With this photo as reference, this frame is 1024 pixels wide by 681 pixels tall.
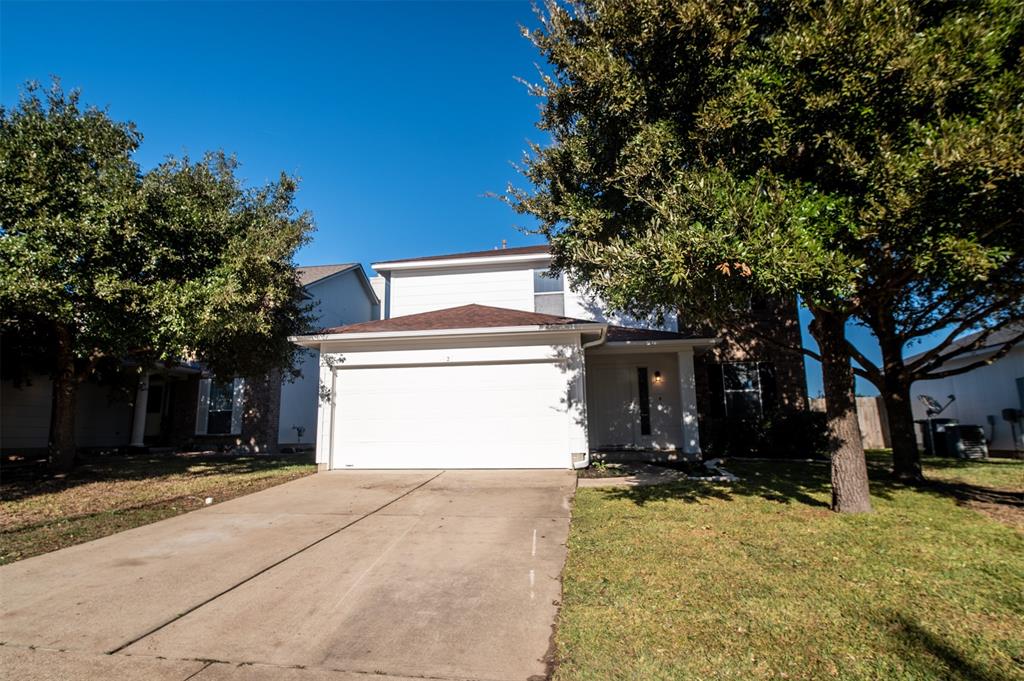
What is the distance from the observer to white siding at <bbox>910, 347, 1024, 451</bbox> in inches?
550

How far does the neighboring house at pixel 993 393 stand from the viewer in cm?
1378

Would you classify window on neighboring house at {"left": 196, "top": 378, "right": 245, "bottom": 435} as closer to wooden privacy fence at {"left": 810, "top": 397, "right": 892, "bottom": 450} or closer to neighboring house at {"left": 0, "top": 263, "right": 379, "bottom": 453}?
neighboring house at {"left": 0, "top": 263, "right": 379, "bottom": 453}

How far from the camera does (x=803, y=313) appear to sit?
15.0 metres

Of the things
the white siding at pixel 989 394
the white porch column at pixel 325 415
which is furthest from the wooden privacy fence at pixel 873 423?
the white porch column at pixel 325 415

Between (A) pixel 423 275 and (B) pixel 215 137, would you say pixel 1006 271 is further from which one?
(B) pixel 215 137

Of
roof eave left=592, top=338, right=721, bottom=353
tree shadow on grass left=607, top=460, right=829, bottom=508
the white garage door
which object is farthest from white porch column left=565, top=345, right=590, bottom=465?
tree shadow on grass left=607, top=460, right=829, bottom=508

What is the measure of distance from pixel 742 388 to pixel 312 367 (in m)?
14.7

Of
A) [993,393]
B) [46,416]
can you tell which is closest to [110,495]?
[46,416]

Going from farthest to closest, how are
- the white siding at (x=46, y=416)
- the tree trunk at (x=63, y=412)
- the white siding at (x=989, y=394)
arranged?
the white siding at (x=46, y=416) → the white siding at (x=989, y=394) → the tree trunk at (x=63, y=412)

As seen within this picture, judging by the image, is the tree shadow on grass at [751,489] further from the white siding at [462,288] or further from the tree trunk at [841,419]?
the white siding at [462,288]

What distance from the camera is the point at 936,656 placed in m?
3.12

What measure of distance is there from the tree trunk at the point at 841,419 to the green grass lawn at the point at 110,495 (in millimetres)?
9381

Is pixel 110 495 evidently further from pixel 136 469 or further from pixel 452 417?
pixel 452 417

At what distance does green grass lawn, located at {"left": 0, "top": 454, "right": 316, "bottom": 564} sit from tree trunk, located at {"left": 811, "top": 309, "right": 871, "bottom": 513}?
938 cm
